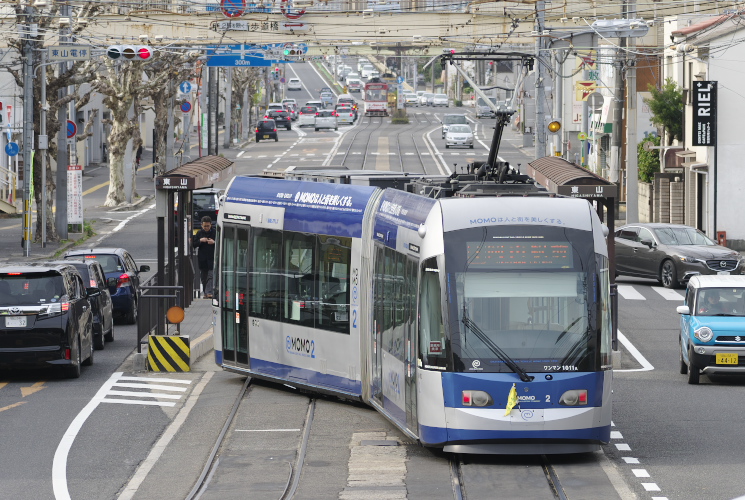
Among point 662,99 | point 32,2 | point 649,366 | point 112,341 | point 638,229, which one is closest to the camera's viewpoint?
point 649,366

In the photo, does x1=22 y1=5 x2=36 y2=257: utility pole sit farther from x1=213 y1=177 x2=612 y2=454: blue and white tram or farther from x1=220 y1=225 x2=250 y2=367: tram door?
x1=213 y1=177 x2=612 y2=454: blue and white tram

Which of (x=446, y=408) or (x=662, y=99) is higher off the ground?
(x=662, y=99)

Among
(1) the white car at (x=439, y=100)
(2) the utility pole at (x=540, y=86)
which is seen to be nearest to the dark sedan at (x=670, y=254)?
(2) the utility pole at (x=540, y=86)

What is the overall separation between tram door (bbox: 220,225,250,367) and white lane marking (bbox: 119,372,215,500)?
73 cm

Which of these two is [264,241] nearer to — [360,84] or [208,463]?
[208,463]

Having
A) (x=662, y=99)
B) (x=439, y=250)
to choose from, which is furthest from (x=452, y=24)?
(x=439, y=250)

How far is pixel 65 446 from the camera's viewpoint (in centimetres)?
1416

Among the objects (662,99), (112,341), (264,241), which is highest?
(662,99)

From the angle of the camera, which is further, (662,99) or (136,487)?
(662,99)

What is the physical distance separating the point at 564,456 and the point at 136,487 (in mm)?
4309

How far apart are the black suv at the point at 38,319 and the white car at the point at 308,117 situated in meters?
86.6

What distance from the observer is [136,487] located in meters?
12.1

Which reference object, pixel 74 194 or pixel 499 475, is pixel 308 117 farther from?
pixel 499 475

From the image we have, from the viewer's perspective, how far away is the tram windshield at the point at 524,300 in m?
12.8
